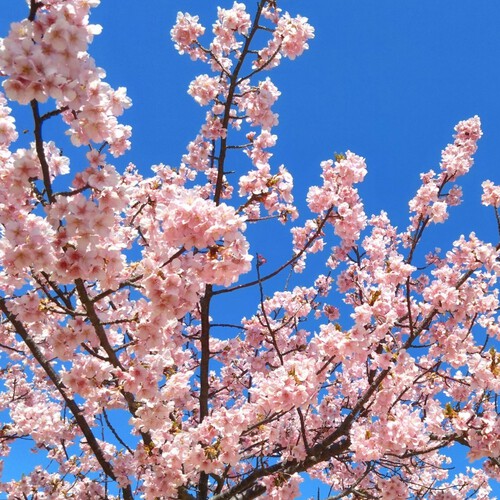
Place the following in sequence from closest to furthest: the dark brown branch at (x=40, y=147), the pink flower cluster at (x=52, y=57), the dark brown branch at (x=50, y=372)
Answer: the pink flower cluster at (x=52, y=57), the dark brown branch at (x=40, y=147), the dark brown branch at (x=50, y=372)

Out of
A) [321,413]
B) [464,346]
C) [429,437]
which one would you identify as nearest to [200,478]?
[321,413]

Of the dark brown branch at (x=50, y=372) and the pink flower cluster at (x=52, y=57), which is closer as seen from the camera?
the pink flower cluster at (x=52, y=57)

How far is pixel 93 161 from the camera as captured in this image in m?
3.66

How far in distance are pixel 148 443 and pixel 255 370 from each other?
2.70 metres

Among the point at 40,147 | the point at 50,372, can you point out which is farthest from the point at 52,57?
the point at 50,372

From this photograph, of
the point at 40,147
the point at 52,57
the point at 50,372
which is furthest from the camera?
the point at 50,372

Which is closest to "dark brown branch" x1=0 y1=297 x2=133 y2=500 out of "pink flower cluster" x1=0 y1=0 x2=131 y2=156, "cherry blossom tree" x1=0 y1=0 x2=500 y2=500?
"cherry blossom tree" x1=0 y1=0 x2=500 y2=500

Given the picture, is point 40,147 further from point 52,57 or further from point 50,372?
point 50,372

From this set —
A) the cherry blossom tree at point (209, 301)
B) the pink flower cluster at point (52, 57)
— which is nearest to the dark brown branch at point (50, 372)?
the cherry blossom tree at point (209, 301)

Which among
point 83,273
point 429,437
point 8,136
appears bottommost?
point 429,437

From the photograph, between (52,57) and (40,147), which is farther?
(40,147)

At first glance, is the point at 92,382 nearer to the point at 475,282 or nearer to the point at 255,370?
the point at 255,370

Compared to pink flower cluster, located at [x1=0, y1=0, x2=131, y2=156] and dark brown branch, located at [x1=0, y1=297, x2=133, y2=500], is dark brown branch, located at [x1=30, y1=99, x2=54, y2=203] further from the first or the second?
dark brown branch, located at [x1=0, y1=297, x2=133, y2=500]

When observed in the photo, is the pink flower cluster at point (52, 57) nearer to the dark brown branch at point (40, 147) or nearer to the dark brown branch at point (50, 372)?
the dark brown branch at point (40, 147)
